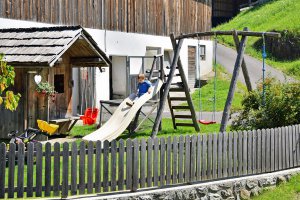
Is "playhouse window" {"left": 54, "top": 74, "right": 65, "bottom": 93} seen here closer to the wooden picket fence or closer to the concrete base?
the wooden picket fence

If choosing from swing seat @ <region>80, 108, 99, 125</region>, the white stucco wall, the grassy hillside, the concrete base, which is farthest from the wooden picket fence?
the grassy hillside

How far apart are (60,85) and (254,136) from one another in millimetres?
7692

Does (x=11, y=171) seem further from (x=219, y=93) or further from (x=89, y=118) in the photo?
(x=219, y=93)

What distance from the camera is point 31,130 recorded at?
45.3ft

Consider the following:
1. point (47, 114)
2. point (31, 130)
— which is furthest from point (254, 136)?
point (47, 114)

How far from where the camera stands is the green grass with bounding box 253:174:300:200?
11.4 metres

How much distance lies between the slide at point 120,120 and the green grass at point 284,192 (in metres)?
5.37

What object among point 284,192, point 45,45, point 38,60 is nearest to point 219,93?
point 45,45

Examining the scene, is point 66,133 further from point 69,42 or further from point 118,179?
point 118,179

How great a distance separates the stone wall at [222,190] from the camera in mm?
10305

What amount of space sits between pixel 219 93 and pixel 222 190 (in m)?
19.1

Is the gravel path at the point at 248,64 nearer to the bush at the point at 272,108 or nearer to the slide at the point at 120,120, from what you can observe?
the slide at the point at 120,120

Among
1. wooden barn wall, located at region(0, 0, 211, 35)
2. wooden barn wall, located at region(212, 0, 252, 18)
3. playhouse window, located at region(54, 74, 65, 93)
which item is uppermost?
wooden barn wall, located at region(212, 0, 252, 18)

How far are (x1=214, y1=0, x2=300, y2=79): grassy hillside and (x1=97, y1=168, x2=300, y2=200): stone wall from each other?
75.6 ft
